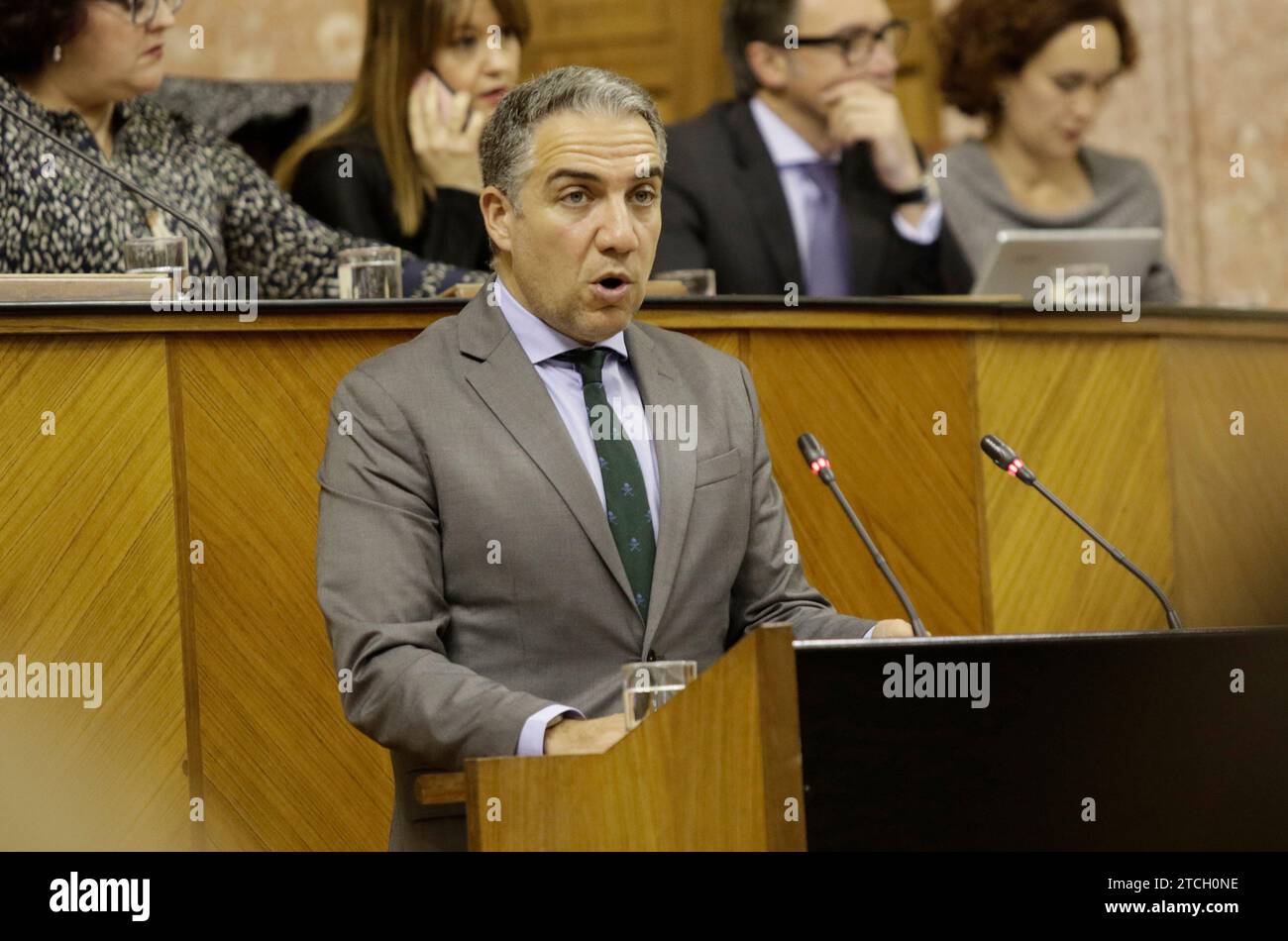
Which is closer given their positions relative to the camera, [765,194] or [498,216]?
[498,216]

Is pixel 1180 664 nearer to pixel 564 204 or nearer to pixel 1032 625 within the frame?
pixel 564 204

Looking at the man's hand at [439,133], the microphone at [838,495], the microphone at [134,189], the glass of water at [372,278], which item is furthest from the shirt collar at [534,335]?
the man's hand at [439,133]

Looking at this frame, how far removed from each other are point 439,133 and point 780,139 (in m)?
0.89

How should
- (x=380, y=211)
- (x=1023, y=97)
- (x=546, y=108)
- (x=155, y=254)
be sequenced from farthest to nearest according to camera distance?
(x=1023, y=97)
(x=380, y=211)
(x=155, y=254)
(x=546, y=108)

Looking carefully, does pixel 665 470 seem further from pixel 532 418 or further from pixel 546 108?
pixel 546 108

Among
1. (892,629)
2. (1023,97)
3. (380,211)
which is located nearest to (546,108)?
(892,629)

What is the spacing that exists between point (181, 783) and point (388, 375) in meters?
0.89

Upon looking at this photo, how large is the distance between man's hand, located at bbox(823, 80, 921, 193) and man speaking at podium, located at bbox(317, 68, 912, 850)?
2.33m

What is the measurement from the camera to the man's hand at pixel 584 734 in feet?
7.19

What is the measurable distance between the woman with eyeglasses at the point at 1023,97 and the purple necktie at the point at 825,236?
0.51 metres

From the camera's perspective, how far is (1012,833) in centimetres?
196

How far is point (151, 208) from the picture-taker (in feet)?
12.4

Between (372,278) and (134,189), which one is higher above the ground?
(134,189)
